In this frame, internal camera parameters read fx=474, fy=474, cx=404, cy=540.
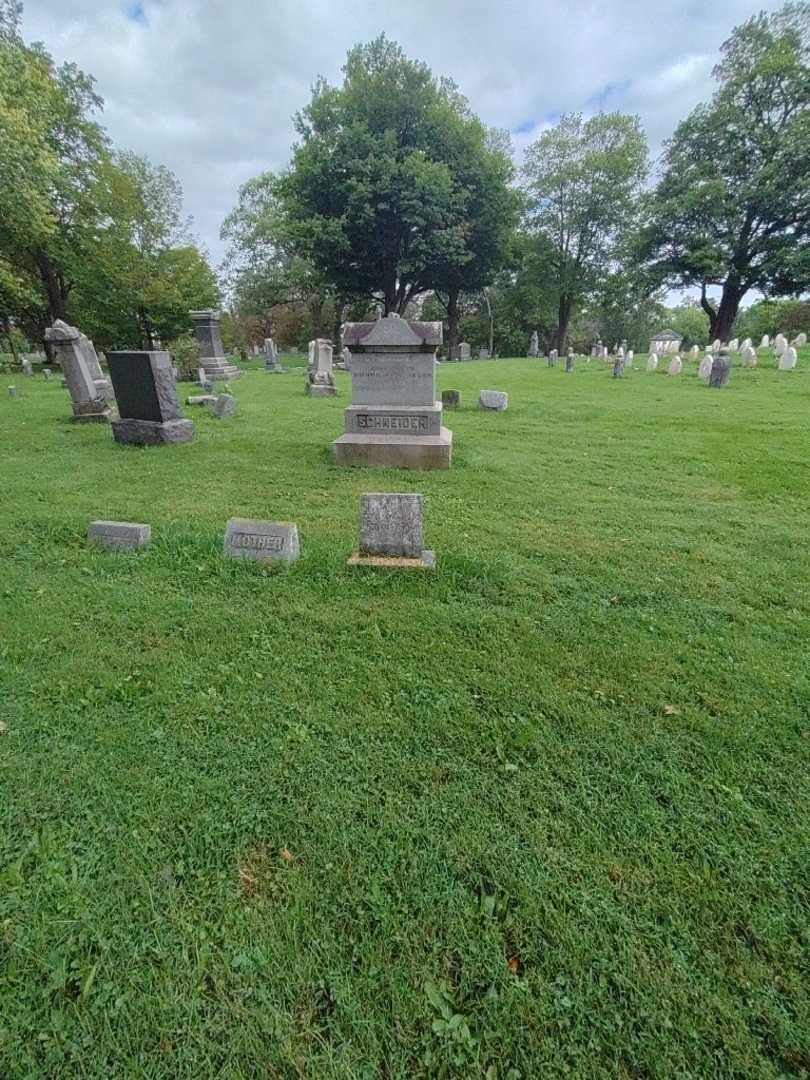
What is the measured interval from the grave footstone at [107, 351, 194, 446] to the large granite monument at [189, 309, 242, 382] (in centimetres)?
1092

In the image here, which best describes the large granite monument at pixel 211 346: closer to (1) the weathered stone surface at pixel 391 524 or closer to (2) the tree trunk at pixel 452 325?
(1) the weathered stone surface at pixel 391 524

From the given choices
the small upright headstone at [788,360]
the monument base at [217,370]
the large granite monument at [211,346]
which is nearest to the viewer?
the small upright headstone at [788,360]

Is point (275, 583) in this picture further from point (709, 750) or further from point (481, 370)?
point (481, 370)

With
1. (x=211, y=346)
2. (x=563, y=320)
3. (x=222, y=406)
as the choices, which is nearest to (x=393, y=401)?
(x=222, y=406)

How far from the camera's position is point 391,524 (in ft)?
12.0

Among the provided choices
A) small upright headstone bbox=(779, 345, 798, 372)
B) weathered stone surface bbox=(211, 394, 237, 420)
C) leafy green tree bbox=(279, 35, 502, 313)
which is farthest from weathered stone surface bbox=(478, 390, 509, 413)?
leafy green tree bbox=(279, 35, 502, 313)

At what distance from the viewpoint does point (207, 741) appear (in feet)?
7.22

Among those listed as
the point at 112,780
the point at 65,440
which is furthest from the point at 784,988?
the point at 65,440

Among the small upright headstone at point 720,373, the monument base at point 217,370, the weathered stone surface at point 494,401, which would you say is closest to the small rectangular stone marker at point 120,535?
the weathered stone surface at point 494,401

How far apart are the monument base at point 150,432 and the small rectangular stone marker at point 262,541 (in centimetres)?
463

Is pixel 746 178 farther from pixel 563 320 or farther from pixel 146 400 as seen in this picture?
pixel 146 400

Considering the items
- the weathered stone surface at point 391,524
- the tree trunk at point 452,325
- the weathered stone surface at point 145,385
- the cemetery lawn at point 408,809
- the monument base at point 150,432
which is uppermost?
the tree trunk at point 452,325

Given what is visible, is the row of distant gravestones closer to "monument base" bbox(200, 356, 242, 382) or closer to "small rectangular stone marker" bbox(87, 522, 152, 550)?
"small rectangular stone marker" bbox(87, 522, 152, 550)

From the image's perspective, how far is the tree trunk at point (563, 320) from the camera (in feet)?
119
